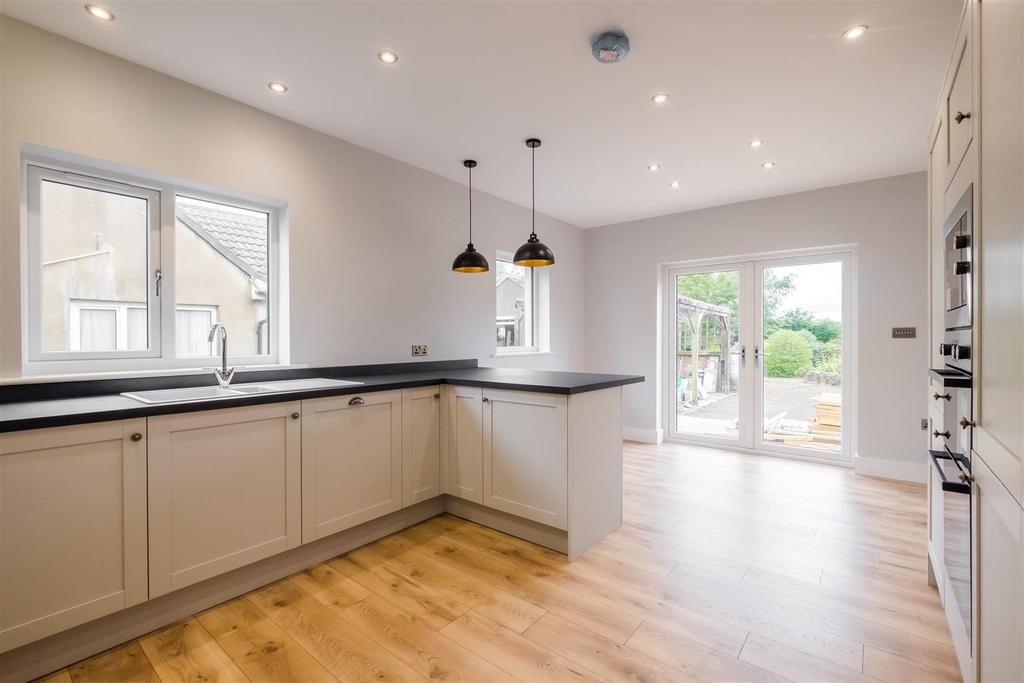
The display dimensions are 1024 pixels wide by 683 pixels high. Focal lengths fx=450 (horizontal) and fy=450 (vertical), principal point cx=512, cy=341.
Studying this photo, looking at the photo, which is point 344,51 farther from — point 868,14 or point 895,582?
point 895,582

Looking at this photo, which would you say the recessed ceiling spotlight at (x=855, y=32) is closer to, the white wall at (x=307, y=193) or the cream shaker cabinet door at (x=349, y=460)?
the white wall at (x=307, y=193)

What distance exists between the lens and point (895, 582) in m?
2.22

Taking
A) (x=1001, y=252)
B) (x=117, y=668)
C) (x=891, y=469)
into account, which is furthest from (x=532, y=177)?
(x=891, y=469)

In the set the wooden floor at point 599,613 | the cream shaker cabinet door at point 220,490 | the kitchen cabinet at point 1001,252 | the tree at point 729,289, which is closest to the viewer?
the kitchen cabinet at point 1001,252

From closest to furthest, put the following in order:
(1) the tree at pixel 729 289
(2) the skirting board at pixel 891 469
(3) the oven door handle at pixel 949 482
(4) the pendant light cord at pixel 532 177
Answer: (3) the oven door handle at pixel 949 482
(4) the pendant light cord at pixel 532 177
(2) the skirting board at pixel 891 469
(1) the tree at pixel 729 289

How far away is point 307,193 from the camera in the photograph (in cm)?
299

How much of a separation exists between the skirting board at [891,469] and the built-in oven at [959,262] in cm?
287

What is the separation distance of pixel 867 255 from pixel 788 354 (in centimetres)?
111

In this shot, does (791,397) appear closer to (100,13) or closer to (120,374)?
(120,374)

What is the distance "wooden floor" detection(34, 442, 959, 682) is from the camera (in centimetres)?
166

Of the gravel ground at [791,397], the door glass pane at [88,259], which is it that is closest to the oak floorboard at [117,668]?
the door glass pane at [88,259]

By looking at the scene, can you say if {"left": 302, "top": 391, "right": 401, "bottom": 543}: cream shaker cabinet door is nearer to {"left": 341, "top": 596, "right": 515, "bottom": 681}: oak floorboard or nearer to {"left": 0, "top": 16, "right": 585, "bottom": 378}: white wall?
{"left": 341, "top": 596, "right": 515, "bottom": 681}: oak floorboard

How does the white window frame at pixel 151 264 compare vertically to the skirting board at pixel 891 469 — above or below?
above

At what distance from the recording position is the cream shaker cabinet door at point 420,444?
2.83 meters
